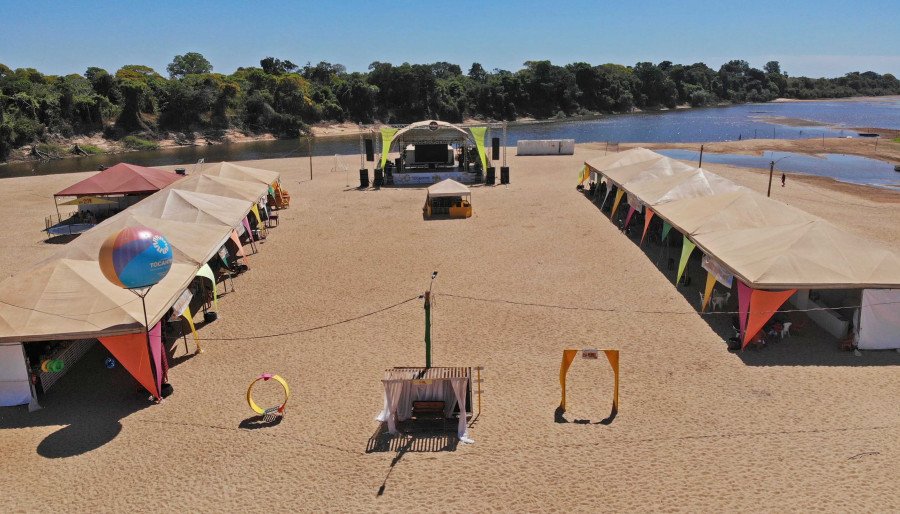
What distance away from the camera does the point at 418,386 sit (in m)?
9.73

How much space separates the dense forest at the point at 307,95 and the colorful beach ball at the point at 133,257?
197 ft

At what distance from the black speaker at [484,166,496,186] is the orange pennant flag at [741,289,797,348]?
20282 millimetres

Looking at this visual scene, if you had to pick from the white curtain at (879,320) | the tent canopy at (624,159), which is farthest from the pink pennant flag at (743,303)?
the tent canopy at (624,159)

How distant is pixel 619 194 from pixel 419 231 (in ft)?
25.8

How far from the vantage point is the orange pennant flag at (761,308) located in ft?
39.8

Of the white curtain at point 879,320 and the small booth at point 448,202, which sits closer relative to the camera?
the white curtain at point 879,320

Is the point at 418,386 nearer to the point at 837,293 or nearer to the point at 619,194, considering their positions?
the point at 837,293

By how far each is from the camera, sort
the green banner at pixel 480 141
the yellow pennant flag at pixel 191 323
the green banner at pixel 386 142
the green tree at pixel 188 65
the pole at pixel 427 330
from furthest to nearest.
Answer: the green tree at pixel 188 65
the green banner at pixel 386 142
the green banner at pixel 480 141
the yellow pennant flag at pixel 191 323
the pole at pixel 427 330

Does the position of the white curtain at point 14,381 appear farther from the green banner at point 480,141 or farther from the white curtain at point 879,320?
the green banner at point 480,141

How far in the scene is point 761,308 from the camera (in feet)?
40.1

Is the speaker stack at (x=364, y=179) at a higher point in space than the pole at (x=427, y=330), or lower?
higher

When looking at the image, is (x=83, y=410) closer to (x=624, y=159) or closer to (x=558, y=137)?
(x=624, y=159)

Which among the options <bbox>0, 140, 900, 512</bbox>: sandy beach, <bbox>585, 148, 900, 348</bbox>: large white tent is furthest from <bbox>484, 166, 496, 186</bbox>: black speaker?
<bbox>0, 140, 900, 512</bbox>: sandy beach

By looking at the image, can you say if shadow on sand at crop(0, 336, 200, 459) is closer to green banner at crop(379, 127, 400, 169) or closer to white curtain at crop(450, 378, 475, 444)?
white curtain at crop(450, 378, 475, 444)
